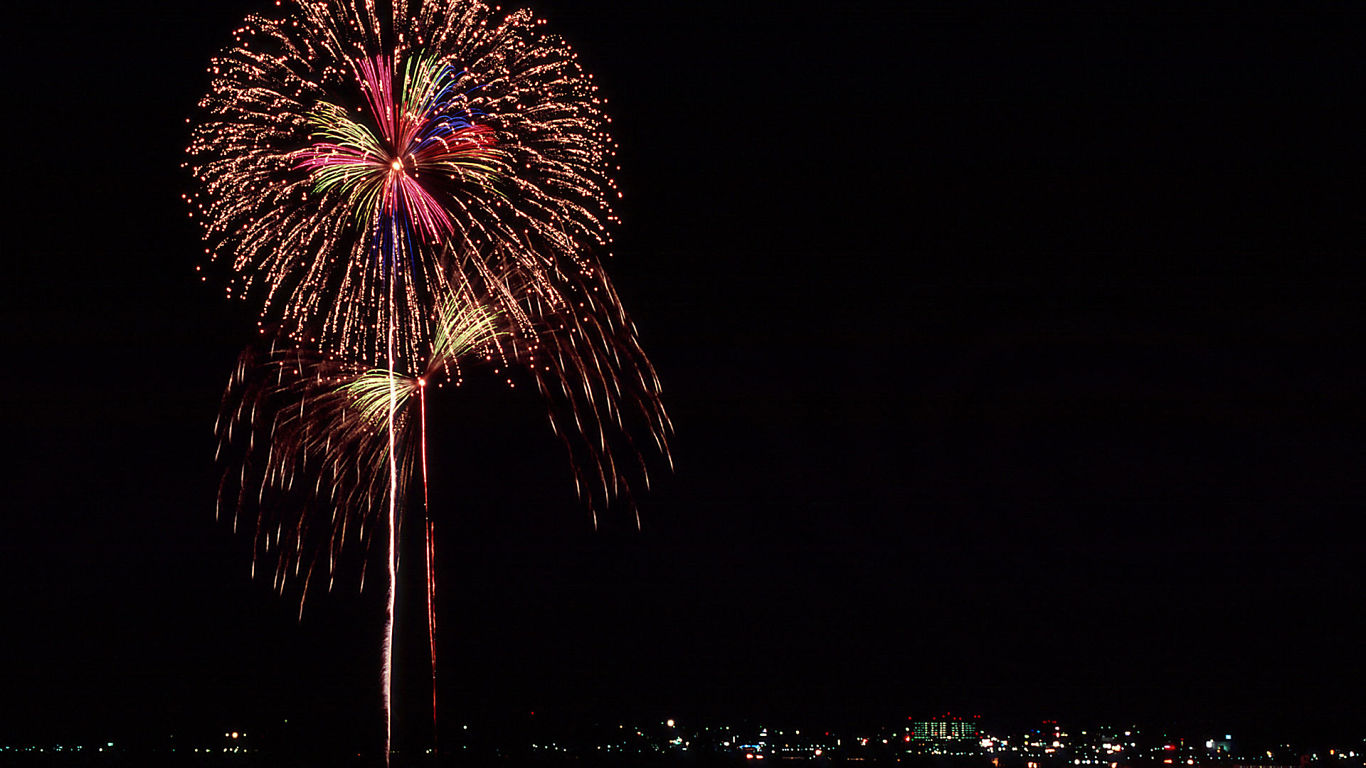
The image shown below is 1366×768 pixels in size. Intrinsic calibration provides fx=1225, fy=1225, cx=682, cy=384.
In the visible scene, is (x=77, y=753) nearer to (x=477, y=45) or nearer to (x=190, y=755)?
(x=190, y=755)

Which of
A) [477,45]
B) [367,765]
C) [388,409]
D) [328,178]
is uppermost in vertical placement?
[477,45]

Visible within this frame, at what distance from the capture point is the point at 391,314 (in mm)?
17047

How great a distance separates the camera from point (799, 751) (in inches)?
6654

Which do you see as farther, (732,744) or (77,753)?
(732,744)

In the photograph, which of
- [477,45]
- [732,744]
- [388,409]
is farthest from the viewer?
[732,744]

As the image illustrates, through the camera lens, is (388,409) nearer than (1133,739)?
Yes

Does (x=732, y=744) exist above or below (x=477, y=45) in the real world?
below

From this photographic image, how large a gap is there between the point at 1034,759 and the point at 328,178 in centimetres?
16721

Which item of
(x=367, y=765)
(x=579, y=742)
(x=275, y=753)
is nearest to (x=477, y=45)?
(x=367, y=765)

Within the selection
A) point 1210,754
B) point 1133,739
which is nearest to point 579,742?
point 1210,754

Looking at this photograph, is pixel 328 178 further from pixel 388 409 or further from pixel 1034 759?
pixel 1034 759

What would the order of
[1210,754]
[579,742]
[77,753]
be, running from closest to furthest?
[77,753] < [579,742] < [1210,754]

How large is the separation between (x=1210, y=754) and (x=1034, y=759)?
23.1m

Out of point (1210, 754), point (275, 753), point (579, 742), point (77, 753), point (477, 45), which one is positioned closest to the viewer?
point (477, 45)
